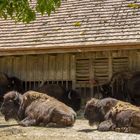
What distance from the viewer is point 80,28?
58.7ft

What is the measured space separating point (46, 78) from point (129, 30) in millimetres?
3783

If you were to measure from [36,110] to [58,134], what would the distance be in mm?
1841

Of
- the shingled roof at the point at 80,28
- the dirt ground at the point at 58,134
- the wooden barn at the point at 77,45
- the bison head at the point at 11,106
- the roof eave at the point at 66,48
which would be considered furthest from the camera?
the wooden barn at the point at 77,45

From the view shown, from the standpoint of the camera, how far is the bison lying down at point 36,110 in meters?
11.9

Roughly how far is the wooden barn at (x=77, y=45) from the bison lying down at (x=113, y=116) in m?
4.61

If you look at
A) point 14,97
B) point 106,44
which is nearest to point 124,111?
point 14,97

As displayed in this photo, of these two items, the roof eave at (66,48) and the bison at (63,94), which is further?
the bison at (63,94)

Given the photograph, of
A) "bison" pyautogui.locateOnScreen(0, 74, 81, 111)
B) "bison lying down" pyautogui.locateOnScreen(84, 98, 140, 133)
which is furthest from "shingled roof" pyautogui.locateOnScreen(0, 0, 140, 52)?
"bison lying down" pyautogui.locateOnScreen(84, 98, 140, 133)

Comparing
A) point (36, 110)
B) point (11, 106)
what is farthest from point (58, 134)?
point (11, 106)

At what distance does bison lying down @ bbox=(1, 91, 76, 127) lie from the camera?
468 inches

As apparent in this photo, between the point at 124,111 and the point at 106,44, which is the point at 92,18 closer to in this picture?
Answer: the point at 106,44

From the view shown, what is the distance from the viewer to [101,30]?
17.3m

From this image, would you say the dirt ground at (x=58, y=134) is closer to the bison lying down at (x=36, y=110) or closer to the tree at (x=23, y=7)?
the bison lying down at (x=36, y=110)

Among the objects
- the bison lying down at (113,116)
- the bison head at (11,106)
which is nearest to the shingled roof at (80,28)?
the bison head at (11,106)
